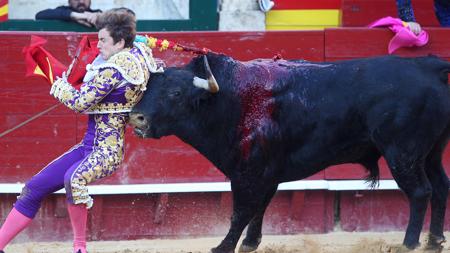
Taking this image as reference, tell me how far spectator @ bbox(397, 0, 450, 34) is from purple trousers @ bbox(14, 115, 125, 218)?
9.12 ft

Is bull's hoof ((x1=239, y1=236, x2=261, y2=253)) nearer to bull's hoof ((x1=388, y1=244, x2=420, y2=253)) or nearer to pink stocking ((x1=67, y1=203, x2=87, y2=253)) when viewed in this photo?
bull's hoof ((x1=388, y1=244, x2=420, y2=253))

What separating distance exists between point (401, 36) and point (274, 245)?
1.82m

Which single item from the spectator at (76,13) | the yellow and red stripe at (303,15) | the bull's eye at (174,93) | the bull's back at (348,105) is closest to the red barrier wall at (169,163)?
the spectator at (76,13)

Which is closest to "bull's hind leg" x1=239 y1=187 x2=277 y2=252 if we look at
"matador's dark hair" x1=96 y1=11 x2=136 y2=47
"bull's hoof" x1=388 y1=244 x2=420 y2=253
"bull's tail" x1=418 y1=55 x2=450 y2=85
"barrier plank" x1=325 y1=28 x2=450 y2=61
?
"bull's hoof" x1=388 y1=244 x2=420 y2=253

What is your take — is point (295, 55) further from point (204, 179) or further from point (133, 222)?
point (133, 222)

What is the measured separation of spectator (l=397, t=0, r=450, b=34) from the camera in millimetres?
7648

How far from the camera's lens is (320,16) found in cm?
898

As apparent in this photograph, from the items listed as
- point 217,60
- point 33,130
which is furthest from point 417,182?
point 33,130

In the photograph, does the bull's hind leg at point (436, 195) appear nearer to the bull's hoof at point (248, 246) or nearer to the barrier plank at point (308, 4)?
the bull's hoof at point (248, 246)

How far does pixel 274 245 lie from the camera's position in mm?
7316

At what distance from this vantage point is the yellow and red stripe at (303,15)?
896 centimetres

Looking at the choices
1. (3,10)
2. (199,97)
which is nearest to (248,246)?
(199,97)

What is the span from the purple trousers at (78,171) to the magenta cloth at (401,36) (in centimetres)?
270

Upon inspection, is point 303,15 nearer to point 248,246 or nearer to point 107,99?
point 248,246
